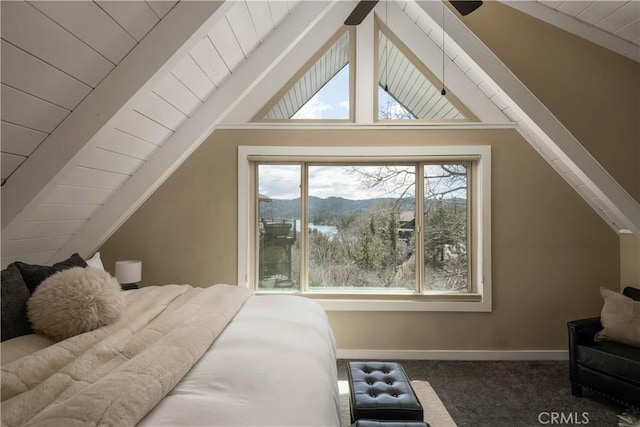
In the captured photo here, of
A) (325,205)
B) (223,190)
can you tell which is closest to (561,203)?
(325,205)

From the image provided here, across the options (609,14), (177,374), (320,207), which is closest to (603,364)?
(609,14)

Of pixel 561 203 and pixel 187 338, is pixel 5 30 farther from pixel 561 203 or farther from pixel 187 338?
pixel 561 203

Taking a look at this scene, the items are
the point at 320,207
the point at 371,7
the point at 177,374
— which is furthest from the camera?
the point at 320,207

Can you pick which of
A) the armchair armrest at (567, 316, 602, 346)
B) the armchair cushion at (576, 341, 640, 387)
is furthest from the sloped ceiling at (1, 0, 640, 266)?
the armchair cushion at (576, 341, 640, 387)

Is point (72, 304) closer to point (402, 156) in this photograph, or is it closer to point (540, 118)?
point (402, 156)

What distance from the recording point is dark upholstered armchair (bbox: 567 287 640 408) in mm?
2258

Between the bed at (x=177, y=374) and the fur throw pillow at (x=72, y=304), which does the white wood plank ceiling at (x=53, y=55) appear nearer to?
the fur throw pillow at (x=72, y=304)

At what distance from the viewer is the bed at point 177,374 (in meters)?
1.00

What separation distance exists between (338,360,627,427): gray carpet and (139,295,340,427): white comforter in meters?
1.44

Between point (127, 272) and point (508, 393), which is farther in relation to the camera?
point (127, 272)

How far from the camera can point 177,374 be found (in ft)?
3.87

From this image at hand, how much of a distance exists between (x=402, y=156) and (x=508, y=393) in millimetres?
2092

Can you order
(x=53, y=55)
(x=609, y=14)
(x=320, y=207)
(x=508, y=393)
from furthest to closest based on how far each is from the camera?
1. (x=320, y=207)
2. (x=508, y=393)
3. (x=609, y=14)
4. (x=53, y=55)

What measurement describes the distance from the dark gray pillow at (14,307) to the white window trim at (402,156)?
5.73ft
